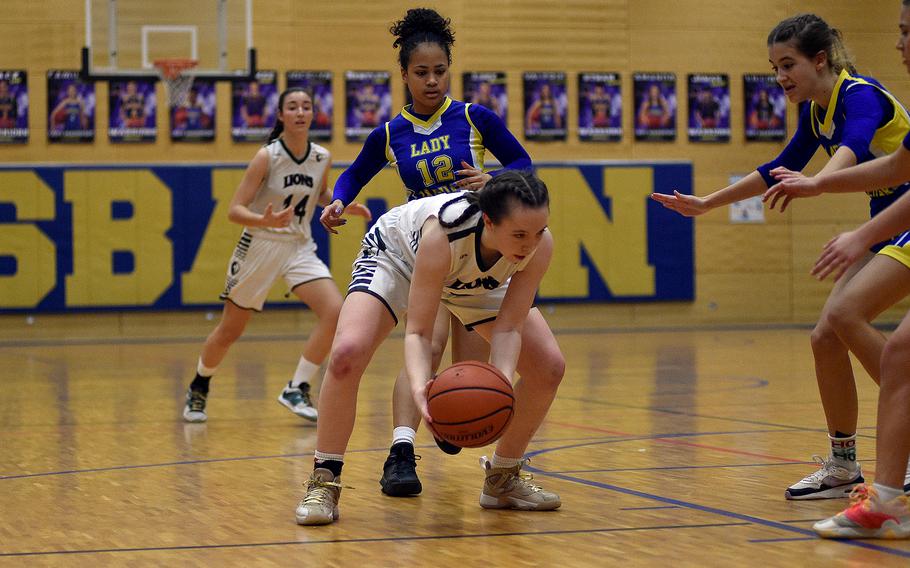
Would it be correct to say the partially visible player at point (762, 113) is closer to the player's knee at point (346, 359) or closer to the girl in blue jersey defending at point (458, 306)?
the girl in blue jersey defending at point (458, 306)

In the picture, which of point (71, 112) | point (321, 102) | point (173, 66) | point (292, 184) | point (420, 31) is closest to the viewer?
point (420, 31)

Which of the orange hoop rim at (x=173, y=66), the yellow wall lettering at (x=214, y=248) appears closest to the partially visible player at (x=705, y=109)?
the yellow wall lettering at (x=214, y=248)

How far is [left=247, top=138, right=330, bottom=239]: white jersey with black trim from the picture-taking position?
766 cm

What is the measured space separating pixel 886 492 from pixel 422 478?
2.09 metres

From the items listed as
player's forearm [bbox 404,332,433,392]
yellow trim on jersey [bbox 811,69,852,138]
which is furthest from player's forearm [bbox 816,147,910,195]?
player's forearm [bbox 404,332,433,392]

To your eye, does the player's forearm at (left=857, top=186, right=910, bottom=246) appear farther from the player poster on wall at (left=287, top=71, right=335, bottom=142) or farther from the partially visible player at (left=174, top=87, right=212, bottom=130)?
the partially visible player at (left=174, top=87, right=212, bottom=130)

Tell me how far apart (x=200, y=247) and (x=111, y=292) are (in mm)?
1294

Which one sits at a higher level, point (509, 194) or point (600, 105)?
point (600, 105)

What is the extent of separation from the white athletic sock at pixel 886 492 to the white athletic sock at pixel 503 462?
4.35 ft

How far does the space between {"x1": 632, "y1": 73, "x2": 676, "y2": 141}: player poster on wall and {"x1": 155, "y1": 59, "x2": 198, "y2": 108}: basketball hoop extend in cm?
661

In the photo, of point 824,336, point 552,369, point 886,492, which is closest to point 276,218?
point 552,369

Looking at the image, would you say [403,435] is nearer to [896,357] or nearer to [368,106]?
[896,357]

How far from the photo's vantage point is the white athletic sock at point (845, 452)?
178 inches

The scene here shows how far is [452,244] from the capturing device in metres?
4.03
